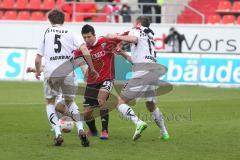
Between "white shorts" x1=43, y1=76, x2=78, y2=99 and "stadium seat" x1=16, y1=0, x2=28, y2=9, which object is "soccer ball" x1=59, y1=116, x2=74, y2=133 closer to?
"white shorts" x1=43, y1=76, x2=78, y2=99

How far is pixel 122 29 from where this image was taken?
3189 cm

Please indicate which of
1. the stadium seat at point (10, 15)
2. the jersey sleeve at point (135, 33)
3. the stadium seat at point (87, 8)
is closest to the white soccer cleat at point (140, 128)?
the jersey sleeve at point (135, 33)

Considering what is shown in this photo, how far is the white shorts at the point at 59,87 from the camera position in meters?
12.2

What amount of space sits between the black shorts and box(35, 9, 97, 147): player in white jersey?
1.17 metres

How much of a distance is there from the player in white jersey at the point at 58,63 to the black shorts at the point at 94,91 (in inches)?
46.0

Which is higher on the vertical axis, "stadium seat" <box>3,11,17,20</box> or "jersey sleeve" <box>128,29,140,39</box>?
"jersey sleeve" <box>128,29,140,39</box>

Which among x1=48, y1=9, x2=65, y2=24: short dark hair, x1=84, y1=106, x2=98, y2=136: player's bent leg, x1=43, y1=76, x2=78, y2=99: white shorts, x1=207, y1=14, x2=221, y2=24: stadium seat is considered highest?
x1=48, y1=9, x2=65, y2=24: short dark hair

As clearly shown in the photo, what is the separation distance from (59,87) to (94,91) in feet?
4.43

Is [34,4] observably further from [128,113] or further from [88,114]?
[128,113]

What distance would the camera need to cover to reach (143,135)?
13805 mm

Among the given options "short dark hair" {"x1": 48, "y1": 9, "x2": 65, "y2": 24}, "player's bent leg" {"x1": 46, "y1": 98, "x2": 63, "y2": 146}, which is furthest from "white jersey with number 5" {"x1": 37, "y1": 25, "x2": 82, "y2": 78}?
"player's bent leg" {"x1": 46, "y1": 98, "x2": 63, "y2": 146}

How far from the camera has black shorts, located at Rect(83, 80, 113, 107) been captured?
524 inches

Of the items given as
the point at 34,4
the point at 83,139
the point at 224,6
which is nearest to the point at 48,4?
the point at 34,4

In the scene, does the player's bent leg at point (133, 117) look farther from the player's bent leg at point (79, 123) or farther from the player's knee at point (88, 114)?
the player's bent leg at point (79, 123)
